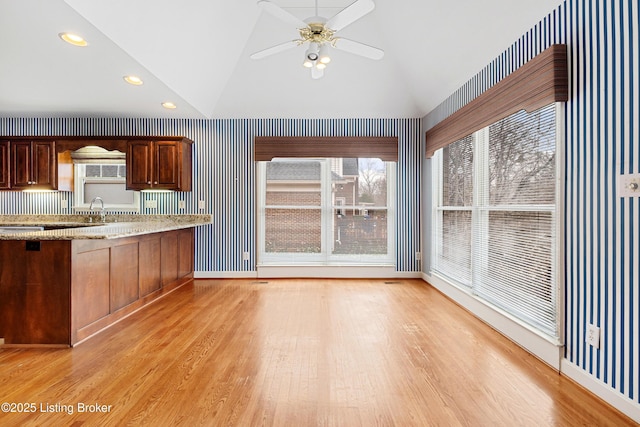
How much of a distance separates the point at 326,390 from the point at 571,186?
202 centimetres

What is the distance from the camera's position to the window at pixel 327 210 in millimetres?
5469

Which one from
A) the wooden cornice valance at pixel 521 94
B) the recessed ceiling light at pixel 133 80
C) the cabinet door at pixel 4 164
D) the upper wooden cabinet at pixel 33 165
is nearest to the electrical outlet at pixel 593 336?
the wooden cornice valance at pixel 521 94

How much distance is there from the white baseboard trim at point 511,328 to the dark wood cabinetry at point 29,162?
5.61 m

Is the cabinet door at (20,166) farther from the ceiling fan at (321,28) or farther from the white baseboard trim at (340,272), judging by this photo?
the ceiling fan at (321,28)

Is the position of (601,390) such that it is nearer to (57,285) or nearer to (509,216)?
(509,216)

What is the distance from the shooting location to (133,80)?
3715mm

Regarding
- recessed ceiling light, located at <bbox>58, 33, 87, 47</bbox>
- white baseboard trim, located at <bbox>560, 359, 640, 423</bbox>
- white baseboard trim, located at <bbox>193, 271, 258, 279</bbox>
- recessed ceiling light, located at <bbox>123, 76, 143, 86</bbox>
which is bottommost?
white baseboard trim, located at <bbox>560, 359, 640, 423</bbox>

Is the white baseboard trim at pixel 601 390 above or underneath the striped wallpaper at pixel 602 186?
underneath

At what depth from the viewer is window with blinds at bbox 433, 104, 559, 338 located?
101 inches

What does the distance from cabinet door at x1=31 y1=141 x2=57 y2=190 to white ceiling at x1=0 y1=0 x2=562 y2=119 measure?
0.51 m

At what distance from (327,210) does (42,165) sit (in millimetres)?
4124

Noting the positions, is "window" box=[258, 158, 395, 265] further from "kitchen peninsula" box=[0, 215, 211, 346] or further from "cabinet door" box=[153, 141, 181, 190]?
"kitchen peninsula" box=[0, 215, 211, 346]

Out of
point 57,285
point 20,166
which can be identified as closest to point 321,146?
point 57,285

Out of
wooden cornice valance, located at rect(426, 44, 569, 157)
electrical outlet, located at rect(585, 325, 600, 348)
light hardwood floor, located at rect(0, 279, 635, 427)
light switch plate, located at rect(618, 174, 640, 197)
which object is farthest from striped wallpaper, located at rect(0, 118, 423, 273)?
light switch plate, located at rect(618, 174, 640, 197)
